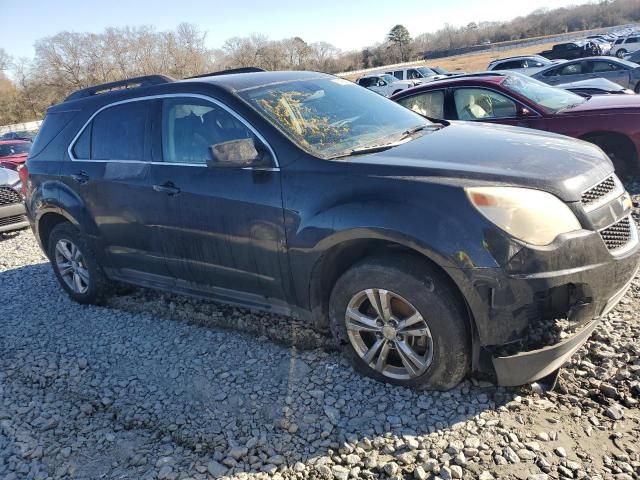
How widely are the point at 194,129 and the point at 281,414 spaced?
2.07 m

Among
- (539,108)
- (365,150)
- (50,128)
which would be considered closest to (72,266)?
(50,128)

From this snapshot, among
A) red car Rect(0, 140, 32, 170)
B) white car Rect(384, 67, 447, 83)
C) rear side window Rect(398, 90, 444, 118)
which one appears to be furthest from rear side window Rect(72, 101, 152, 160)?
white car Rect(384, 67, 447, 83)

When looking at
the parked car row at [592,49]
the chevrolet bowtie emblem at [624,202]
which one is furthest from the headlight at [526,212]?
the parked car row at [592,49]

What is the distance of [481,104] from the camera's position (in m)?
6.85

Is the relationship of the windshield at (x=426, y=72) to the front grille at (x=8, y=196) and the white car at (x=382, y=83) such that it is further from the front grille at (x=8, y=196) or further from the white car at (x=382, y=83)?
the front grille at (x=8, y=196)

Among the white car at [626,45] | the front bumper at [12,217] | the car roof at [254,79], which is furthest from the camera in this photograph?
the white car at [626,45]

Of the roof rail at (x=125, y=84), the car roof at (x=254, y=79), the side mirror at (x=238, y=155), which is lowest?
the side mirror at (x=238, y=155)

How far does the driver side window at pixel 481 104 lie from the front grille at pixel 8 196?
23.9ft

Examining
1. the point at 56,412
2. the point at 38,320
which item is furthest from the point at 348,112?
the point at 38,320

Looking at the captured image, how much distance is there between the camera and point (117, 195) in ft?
13.5

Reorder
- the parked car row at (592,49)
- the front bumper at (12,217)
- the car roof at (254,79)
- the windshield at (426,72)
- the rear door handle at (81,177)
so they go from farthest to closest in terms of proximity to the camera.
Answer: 1. the windshield at (426,72)
2. the parked car row at (592,49)
3. the front bumper at (12,217)
4. the rear door handle at (81,177)
5. the car roof at (254,79)

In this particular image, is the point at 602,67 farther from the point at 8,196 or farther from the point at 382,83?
the point at 8,196

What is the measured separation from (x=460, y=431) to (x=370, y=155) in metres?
1.63

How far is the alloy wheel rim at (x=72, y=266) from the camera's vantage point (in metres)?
4.83
